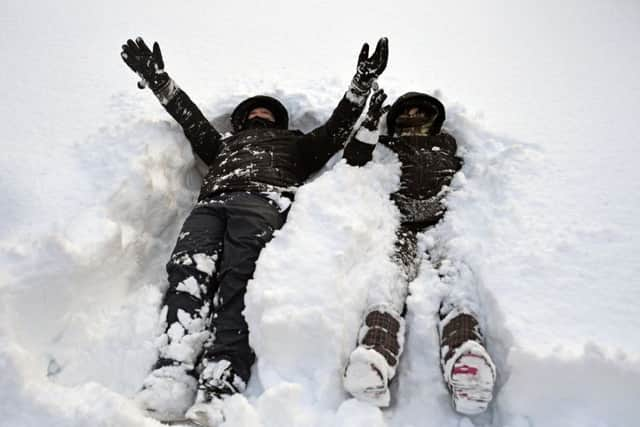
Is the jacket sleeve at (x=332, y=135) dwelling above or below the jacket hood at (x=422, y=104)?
below

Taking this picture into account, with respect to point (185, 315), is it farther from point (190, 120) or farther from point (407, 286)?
point (190, 120)

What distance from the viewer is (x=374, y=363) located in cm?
112

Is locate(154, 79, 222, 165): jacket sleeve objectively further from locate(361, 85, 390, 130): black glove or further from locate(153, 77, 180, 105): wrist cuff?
locate(361, 85, 390, 130): black glove

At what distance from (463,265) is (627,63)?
2255mm

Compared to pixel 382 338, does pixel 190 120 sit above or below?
above

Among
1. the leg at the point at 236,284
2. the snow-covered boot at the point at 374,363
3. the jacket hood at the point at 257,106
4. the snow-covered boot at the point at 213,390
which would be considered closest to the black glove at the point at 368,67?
the jacket hood at the point at 257,106

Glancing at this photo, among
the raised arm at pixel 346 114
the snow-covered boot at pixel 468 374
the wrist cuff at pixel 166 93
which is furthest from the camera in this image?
the wrist cuff at pixel 166 93

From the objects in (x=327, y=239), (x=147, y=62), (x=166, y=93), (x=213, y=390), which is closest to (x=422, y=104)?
(x=327, y=239)

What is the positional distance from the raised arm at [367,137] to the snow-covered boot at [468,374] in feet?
3.18

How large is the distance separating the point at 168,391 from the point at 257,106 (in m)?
1.57

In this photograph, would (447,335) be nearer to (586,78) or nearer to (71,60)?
(586,78)

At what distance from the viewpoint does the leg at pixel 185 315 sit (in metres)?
1.22

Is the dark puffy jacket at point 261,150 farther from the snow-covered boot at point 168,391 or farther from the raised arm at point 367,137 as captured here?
the snow-covered boot at point 168,391

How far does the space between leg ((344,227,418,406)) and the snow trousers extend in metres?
0.35
